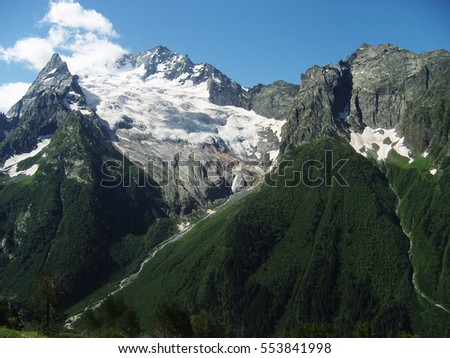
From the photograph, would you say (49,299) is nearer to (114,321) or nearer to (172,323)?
(172,323)

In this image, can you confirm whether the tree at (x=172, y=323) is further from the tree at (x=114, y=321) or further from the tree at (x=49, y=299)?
the tree at (x=49, y=299)

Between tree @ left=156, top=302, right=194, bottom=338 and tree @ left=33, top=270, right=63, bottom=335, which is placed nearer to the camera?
tree @ left=33, top=270, right=63, bottom=335

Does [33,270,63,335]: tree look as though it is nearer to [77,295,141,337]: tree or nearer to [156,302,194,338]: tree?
[156,302,194,338]: tree

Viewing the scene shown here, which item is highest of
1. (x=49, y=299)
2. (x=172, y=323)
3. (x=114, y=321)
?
(x=49, y=299)

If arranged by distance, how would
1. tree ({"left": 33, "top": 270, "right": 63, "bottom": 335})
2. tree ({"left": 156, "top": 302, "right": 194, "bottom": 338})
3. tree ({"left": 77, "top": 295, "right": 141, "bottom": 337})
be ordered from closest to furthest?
tree ({"left": 33, "top": 270, "right": 63, "bottom": 335}) < tree ({"left": 156, "top": 302, "right": 194, "bottom": 338}) < tree ({"left": 77, "top": 295, "right": 141, "bottom": 337})

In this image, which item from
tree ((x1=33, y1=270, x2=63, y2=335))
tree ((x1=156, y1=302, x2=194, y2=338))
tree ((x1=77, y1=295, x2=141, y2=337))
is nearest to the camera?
tree ((x1=33, y1=270, x2=63, y2=335))

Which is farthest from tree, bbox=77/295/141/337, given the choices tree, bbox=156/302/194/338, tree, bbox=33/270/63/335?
tree, bbox=33/270/63/335

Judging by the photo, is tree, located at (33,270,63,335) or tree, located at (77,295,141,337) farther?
tree, located at (77,295,141,337)

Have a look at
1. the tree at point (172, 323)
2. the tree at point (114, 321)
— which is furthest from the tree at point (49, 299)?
the tree at point (114, 321)

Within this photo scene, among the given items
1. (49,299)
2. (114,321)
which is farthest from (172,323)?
(49,299)

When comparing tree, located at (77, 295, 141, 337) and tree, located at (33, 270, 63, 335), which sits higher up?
tree, located at (33, 270, 63, 335)
